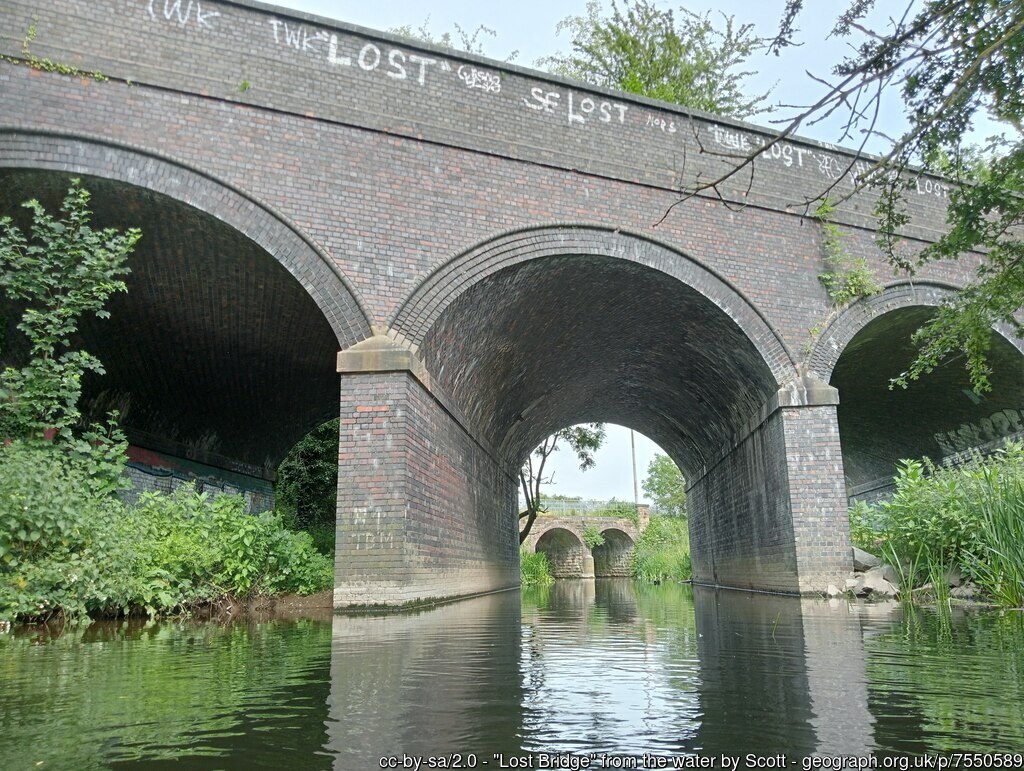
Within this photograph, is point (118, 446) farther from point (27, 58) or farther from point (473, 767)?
point (473, 767)

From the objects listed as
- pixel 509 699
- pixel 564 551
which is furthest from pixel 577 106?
pixel 564 551

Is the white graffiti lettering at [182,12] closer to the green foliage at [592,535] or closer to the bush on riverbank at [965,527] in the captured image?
the bush on riverbank at [965,527]

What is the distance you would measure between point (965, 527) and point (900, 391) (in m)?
8.46

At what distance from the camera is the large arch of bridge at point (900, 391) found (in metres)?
11.6

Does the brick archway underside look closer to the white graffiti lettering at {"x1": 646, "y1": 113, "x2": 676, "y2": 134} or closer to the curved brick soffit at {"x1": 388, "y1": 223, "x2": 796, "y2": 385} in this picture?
the curved brick soffit at {"x1": 388, "y1": 223, "x2": 796, "y2": 385}

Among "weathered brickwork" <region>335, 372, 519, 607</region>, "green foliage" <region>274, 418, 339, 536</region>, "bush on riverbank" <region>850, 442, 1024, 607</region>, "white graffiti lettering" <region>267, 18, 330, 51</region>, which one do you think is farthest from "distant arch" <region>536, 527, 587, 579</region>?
"white graffiti lettering" <region>267, 18, 330, 51</region>

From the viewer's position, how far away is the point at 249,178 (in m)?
8.80

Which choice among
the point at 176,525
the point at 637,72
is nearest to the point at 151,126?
the point at 176,525

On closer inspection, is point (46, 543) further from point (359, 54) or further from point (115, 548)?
point (359, 54)

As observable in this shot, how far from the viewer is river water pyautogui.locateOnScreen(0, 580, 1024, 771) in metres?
1.95

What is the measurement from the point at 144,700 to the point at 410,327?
258 inches

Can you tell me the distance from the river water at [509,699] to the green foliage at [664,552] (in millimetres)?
19105

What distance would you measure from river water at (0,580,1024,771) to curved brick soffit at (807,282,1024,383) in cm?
626

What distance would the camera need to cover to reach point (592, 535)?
39844mm
